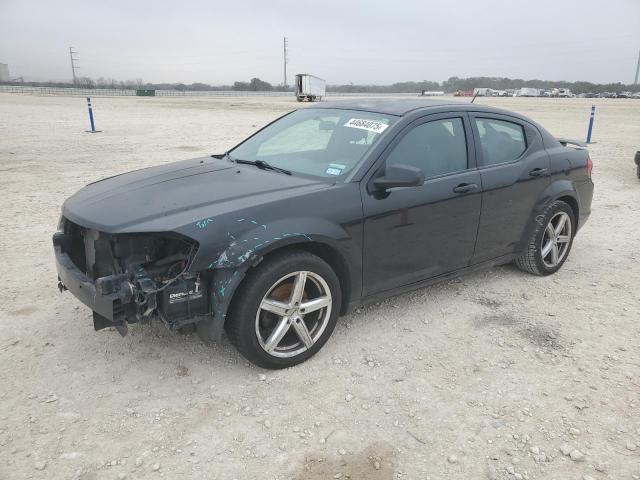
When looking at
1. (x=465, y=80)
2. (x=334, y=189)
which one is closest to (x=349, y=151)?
(x=334, y=189)

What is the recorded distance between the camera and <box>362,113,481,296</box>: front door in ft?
11.2

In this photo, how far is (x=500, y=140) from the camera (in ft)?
14.0

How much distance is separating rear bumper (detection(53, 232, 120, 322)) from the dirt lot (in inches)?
22.0

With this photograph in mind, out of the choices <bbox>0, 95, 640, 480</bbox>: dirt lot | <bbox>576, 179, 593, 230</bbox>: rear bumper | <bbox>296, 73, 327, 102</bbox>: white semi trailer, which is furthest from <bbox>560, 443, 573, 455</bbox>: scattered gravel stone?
<bbox>296, 73, 327, 102</bbox>: white semi trailer

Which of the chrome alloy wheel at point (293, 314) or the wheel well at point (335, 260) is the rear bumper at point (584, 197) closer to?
the wheel well at point (335, 260)

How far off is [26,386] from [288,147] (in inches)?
96.8

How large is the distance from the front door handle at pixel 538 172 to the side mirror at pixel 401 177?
5.54 ft

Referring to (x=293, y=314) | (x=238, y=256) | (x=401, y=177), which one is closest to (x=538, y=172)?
(x=401, y=177)

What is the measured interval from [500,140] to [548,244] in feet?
3.93

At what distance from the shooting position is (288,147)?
402 centimetres

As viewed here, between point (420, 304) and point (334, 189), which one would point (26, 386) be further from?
point (420, 304)

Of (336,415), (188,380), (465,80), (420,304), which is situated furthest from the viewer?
(465,80)

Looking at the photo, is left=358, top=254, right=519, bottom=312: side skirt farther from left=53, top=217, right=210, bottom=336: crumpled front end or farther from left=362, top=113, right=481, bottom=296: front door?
left=53, top=217, right=210, bottom=336: crumpled front end

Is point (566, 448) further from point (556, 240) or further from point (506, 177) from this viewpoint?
point (556, 240)
